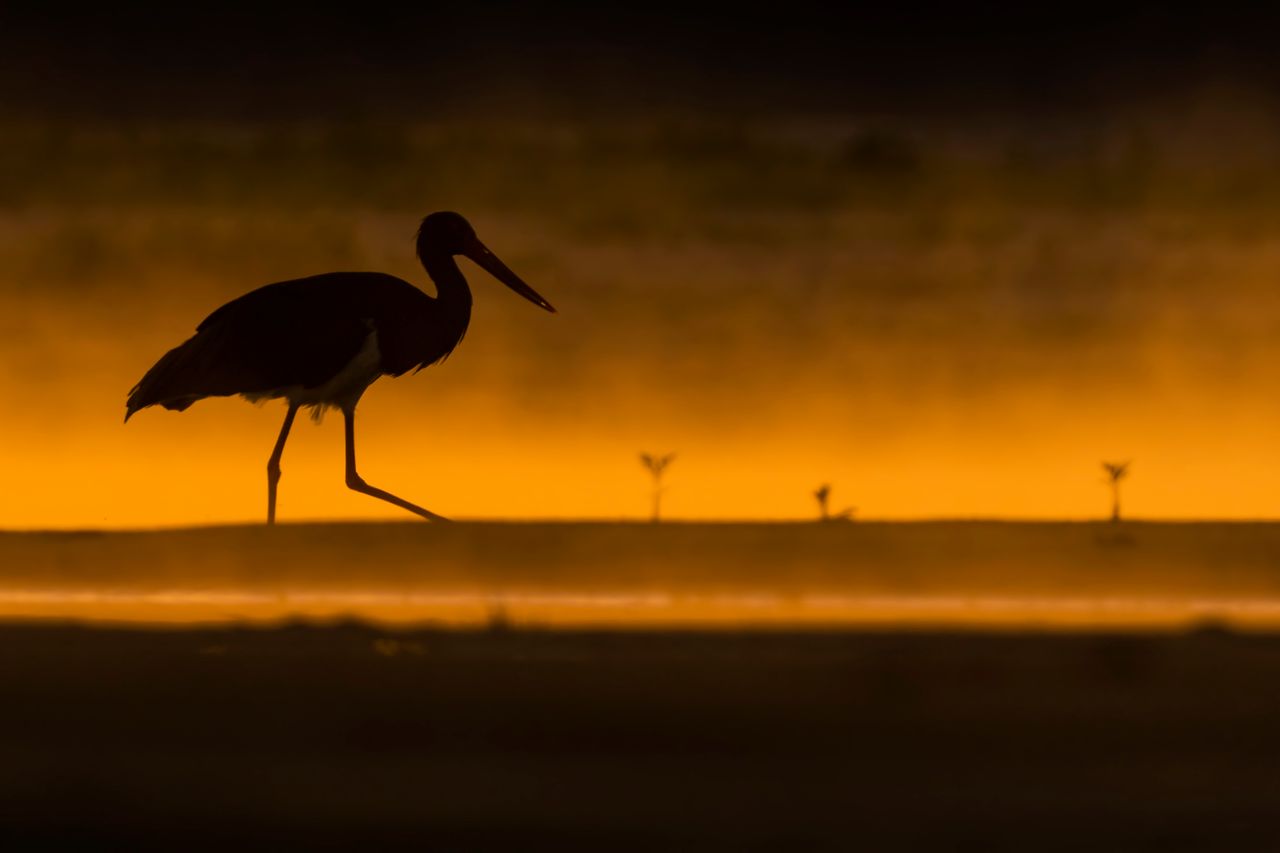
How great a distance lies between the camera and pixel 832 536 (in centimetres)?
781

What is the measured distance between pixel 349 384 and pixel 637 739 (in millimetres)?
4703

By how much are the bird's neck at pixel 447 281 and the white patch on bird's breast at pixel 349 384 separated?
1.81 ft

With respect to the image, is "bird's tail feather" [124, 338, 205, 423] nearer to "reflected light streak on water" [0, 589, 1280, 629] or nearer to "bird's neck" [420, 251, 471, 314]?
"bird's neck" [420, 251, 471, 314]

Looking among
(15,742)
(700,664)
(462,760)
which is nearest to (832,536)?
(700,664)

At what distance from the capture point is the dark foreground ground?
4.69 meters

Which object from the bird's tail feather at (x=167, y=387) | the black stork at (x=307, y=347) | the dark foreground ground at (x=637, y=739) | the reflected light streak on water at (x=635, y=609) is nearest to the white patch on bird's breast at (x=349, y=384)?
the black stork at (x=307, y=347)

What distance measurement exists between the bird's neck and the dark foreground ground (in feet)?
12.4

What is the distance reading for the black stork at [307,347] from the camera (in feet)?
31.7

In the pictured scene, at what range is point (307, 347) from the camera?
9734mm

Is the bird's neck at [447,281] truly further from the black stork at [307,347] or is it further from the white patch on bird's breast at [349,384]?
the white patch on bird's breast at [349,384]

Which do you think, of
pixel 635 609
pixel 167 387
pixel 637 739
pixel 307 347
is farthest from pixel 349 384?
pixel 637 739

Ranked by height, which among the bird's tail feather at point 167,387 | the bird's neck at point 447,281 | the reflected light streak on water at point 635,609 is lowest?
the reflected light streak on water at point 635,609

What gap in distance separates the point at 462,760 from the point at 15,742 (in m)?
1.16

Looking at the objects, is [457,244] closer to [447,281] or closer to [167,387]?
[447,281]
